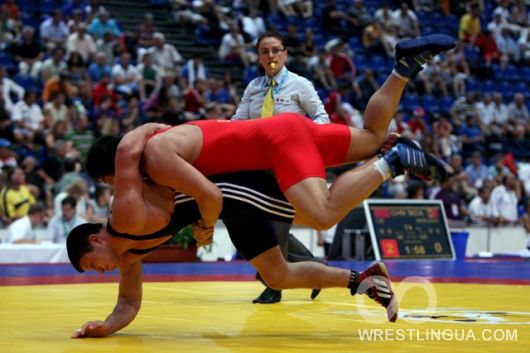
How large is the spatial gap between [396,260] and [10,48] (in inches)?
239

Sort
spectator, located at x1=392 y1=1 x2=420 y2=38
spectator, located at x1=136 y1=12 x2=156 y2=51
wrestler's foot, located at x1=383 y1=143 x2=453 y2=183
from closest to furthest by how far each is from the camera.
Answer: wrestler's foot, located at x1=383 y1=143 x2=453 y2=183
spectator, located at x1=136 y1=12 x2=156 y2=51
spectator, located at x1=392 y1=1 x2=420 y2=38

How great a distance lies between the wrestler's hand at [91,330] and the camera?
4645mm

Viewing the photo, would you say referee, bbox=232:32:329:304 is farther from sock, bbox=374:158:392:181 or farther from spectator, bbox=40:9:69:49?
spectator, bbox=40:9:69:49

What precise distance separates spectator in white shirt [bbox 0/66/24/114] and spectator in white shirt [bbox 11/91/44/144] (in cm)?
11

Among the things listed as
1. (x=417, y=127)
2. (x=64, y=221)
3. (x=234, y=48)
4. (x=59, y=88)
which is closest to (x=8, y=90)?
(x=59, y=88)

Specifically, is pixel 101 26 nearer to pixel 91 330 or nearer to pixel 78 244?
pixel 78 244

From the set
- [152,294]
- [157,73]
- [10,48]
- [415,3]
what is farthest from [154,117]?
[415,3]

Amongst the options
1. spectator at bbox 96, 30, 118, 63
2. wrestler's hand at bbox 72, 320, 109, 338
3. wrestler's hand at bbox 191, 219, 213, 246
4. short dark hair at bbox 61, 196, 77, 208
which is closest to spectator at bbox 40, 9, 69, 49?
spectator at bbox 96, 30, 118, 63

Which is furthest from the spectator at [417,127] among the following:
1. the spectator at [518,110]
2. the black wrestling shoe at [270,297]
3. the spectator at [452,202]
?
the black wrestling shoe at [270,297]

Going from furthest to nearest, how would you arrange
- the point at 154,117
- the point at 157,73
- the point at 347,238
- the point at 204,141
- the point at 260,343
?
the point at 157,73 → the point at 154,117 → the point at 347,238 → the point at 204,141 → the point at 260,343

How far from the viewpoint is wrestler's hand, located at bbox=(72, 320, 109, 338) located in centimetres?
464

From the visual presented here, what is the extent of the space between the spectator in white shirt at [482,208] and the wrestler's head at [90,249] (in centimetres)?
1030

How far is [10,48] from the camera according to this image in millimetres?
14023

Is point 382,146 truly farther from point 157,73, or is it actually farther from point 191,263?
point 157,73
